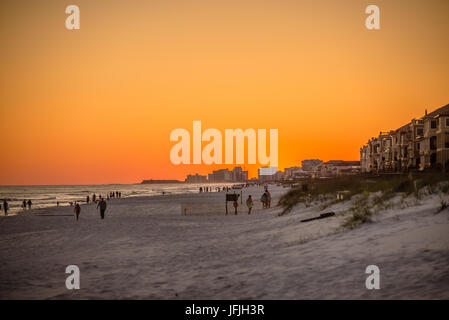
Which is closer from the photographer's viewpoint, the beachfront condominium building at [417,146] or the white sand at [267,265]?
the white sand at [267,265]

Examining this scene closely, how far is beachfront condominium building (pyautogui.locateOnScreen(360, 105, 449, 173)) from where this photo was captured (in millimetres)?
47406

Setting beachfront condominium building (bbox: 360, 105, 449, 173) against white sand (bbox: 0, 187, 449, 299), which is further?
beachfront condominium building (bbox: 360, 105, 449, 173)

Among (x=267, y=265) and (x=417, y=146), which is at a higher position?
(x=417, y=146)

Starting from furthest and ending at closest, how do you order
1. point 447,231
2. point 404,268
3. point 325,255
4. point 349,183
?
1. point 349,183
2. point 325,255
3. point 447,231
4. point 404,268

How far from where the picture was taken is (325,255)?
26.6 ft

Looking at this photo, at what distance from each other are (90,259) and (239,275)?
19.1ft

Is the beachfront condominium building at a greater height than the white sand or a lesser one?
greater

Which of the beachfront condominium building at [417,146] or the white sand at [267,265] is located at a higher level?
the beachfront condominium building at [417,146]

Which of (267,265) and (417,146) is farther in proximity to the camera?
(417,146)

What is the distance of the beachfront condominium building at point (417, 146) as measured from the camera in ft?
156

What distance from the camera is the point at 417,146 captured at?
59062mm
